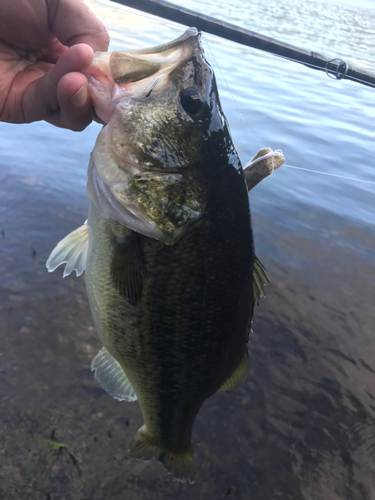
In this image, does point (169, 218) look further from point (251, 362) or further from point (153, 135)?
point (251, 362)

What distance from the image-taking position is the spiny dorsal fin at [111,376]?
6.52ft

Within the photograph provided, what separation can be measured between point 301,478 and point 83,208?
370 centimetres

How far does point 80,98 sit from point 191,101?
40cm

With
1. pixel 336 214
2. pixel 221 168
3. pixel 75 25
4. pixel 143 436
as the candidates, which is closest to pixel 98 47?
pixel 75 25

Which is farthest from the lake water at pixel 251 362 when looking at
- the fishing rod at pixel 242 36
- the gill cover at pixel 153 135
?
the fishing rod at pixel 242 36

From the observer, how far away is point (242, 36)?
4359mm

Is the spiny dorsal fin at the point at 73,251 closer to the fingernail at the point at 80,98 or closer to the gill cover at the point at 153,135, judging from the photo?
→ the gill cover at the point at 153,135

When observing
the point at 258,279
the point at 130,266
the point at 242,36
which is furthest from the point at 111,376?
the point at 242,36

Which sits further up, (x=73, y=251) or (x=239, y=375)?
(x=73, y=251)

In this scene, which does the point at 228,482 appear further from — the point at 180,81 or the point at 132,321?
the point at 180,81

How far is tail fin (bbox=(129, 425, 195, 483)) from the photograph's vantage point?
200cm

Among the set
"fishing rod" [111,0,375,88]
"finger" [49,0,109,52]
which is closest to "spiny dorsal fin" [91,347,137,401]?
"finger" [49,0,109,52]

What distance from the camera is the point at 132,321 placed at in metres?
1.62

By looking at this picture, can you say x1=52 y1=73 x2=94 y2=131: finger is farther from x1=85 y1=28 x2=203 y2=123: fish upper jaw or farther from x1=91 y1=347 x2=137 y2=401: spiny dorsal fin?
x1=91 y1=347 x2=137 y2=401: spiny dorsal fin
